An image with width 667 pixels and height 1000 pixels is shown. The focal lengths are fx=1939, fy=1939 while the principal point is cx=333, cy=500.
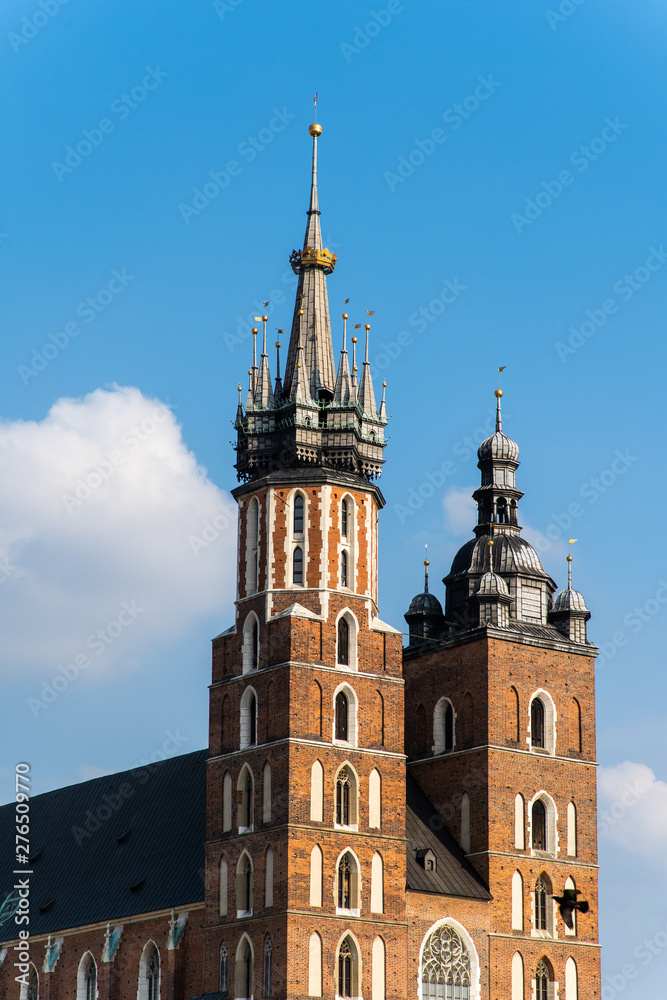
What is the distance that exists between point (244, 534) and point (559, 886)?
19394 mm

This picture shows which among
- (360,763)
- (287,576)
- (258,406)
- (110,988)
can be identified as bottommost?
(110,988)

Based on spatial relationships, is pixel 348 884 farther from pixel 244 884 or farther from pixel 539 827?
pixel 539 827

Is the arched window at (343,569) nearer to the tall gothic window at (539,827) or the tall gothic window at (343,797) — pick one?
the tall gothic window at (343,797)

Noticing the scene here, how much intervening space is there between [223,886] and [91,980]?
14.1m

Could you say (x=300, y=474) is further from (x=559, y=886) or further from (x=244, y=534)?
(x=559, y=886)

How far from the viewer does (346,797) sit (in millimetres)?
74125

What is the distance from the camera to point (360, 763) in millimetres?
74562

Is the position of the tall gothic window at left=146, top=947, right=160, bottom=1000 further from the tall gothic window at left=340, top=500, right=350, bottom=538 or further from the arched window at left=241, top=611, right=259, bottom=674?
the tall gothic window at left=340, top=500, right=350, bottom=538

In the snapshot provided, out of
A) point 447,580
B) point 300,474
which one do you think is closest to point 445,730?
point 447,580

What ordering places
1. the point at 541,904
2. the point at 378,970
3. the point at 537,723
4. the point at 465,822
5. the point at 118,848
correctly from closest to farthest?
the point at 378,970 → the point at 541,904 → the point at 465,822 → the point at 537,723 → the point at 118,848

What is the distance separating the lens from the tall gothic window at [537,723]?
8125 cm

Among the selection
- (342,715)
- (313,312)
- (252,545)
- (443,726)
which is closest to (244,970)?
(342,715)

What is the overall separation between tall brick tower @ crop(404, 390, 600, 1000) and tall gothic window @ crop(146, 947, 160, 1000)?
1334 cm

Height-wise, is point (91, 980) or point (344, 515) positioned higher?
point (344, 515)
